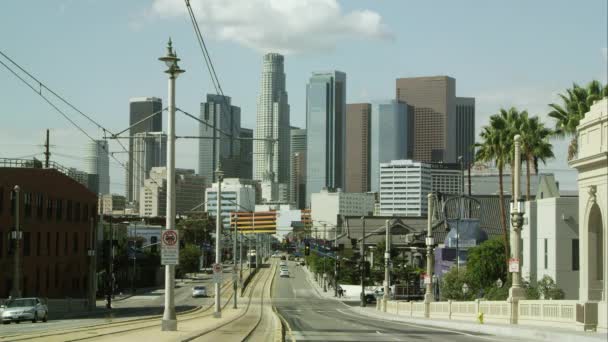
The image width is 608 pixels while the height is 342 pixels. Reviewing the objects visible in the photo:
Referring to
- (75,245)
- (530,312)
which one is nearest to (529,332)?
(530,312)

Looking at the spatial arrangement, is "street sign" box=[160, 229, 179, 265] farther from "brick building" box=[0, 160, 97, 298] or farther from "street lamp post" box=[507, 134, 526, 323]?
"brick building" box=[0, 160, 97, 298]

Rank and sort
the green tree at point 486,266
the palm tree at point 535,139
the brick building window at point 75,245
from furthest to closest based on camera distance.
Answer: the brick building window at point 75,245 → the green tree at point 486,266 → the palm tree at point 535,139

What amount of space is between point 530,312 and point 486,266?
5223cm

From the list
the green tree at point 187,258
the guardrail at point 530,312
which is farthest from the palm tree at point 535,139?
the green tree at point 187,258

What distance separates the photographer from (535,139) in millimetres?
75438

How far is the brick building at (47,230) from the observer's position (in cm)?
Result: 8244

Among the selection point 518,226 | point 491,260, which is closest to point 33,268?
point 491,260

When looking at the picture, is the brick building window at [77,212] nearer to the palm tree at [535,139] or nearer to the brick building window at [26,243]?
the brick building window at [26,243]

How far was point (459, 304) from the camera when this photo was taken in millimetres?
57969

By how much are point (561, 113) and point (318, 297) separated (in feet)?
248

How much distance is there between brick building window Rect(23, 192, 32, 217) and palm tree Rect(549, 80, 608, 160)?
1795 inches

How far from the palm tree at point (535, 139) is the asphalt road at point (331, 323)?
17496mm

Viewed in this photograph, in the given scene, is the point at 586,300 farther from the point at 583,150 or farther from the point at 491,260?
the point at 491,260

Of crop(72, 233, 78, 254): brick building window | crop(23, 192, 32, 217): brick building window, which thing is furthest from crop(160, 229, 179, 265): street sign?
crop(72, 233, 78, 254): brick building window
